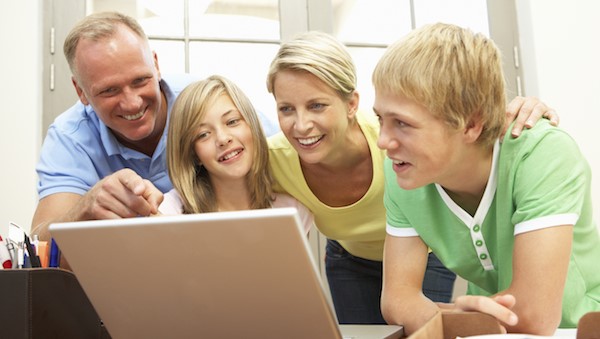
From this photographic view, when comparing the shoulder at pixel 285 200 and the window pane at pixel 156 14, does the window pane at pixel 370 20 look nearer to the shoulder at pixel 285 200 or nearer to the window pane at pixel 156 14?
the window pane at pixel 156 14

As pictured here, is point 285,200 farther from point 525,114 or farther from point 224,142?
point 525,114

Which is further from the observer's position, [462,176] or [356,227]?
[356,227]

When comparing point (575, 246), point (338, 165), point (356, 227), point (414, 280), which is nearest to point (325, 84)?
point (338, 165)

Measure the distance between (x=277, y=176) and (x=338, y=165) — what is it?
0.14m

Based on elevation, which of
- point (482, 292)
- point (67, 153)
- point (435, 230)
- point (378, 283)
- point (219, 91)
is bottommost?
point (378, 283)

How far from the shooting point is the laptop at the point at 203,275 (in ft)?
1.97

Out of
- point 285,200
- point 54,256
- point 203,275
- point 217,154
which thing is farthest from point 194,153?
point 203,275

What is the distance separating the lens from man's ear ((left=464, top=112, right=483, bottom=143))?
986 millimetres

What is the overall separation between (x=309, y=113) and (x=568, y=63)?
151 cm

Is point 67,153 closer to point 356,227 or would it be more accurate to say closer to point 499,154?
point 356,227

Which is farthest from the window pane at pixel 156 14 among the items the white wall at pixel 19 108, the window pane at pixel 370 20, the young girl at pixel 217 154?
A: the young girl at pixel 217 154

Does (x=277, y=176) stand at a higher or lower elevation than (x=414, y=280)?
higher

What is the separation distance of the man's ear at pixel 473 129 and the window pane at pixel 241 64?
128 centimetres

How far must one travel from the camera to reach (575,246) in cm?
104
